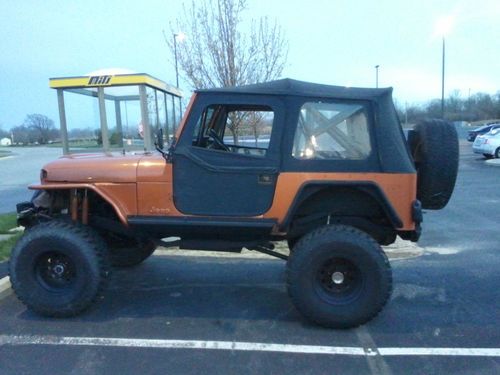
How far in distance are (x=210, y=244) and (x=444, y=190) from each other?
7.20 feet

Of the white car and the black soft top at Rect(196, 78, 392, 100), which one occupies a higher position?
the black soft top at Rect(196, 78, 392, 100)

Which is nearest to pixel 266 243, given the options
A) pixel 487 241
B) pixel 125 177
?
pixel 125 177

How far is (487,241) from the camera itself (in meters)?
6.32

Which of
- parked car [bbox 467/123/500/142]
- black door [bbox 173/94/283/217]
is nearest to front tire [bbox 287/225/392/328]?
black door [bbox 173/94/283/217]

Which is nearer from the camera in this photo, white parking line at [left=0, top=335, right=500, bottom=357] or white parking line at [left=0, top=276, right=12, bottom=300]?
white parking line at [left=0, top=335, right=500, bottom=357]

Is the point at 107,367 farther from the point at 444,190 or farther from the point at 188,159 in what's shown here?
the point at 444,190

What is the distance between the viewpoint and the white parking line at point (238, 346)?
3.26 meters

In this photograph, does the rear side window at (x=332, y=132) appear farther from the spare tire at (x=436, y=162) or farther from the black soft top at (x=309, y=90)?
the spare tire at (x=436, y=162)

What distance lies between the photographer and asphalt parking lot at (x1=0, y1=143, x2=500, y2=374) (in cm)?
313

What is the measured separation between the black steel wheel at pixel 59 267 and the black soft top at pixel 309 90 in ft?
5.77

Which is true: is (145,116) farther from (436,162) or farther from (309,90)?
(436,162)

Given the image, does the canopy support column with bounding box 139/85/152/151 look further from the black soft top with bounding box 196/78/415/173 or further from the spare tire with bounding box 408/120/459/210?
the spare tire with bounding box 408/120/459/210

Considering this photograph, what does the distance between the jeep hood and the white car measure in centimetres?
2068

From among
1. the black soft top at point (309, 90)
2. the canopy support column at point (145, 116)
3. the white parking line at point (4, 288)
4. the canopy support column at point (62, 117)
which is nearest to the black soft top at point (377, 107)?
the black soft top at point (309, 90)
